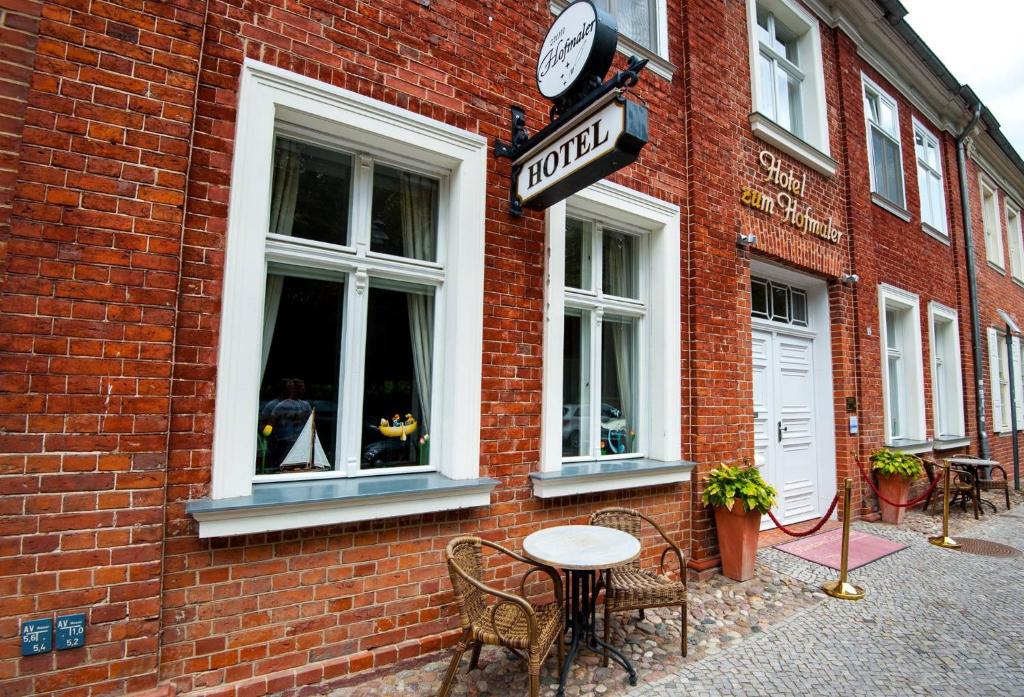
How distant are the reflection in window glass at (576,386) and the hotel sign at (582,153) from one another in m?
1.19

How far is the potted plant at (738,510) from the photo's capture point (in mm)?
4230

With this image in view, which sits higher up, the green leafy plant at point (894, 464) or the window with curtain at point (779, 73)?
the window with curtain at point (779, 73)

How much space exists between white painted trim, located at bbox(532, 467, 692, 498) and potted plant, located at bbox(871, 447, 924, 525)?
12.3 feet

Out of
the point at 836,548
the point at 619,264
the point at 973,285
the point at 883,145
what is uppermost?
the point at 883,145

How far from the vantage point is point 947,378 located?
9.03m

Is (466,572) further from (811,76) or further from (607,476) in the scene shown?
(811,76)

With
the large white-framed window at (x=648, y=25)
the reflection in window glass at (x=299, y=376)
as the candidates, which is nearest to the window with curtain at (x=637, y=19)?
the large white-framed window at (x=648, y=25)

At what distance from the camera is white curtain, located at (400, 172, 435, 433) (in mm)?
3357

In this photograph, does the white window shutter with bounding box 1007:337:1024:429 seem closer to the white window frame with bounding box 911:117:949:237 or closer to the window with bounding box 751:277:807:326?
the white window frame with bounding box 911:117:949:237

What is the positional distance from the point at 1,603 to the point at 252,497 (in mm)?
949

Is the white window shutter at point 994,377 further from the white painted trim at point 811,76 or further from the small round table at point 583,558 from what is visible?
the small round table at point 583,558

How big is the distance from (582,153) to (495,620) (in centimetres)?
259

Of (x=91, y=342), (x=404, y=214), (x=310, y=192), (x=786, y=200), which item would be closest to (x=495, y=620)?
(x=91, y=342)

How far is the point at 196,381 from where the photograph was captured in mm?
2457
